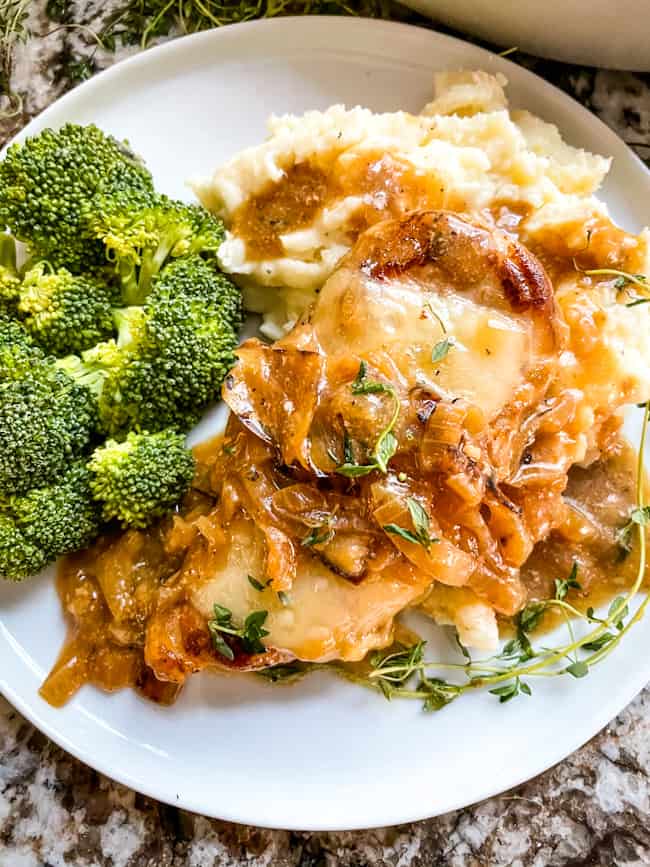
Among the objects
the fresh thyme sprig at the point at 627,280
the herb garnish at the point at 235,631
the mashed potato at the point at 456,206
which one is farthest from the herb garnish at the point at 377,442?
the fresh thyme sprig at the point at 627,280

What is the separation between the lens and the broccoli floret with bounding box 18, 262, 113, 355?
3684mm

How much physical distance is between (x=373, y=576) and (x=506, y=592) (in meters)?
0.60

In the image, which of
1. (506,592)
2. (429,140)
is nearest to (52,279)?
(429,140)

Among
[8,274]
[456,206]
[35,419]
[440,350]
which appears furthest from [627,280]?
[8,274]

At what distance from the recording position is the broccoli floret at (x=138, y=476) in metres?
3.60

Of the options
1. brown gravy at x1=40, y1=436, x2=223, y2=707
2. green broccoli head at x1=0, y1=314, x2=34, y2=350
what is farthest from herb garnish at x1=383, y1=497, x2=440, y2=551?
green broccoli head at x1=0, y1=314, x2=34, y2=350

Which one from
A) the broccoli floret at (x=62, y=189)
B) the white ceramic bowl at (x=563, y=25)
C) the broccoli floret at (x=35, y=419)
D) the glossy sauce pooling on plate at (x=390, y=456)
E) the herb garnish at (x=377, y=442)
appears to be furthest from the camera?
the white ceramic bowl at (x=563, y=25)

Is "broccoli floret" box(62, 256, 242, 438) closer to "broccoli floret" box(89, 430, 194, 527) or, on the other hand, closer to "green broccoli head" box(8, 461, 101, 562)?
"broccoli floret" box(89, 430, 194, 527)

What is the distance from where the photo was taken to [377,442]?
3152mm

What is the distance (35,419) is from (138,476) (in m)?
0.49

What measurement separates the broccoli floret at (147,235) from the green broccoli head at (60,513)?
2.83 ft

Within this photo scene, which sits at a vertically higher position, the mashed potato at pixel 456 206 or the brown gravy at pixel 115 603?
the mashed potato at pixel 456 206

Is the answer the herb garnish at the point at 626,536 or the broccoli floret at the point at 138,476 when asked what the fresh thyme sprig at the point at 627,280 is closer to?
the herb garnish at the point at 626,536

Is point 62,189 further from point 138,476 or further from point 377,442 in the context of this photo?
point 377,442
